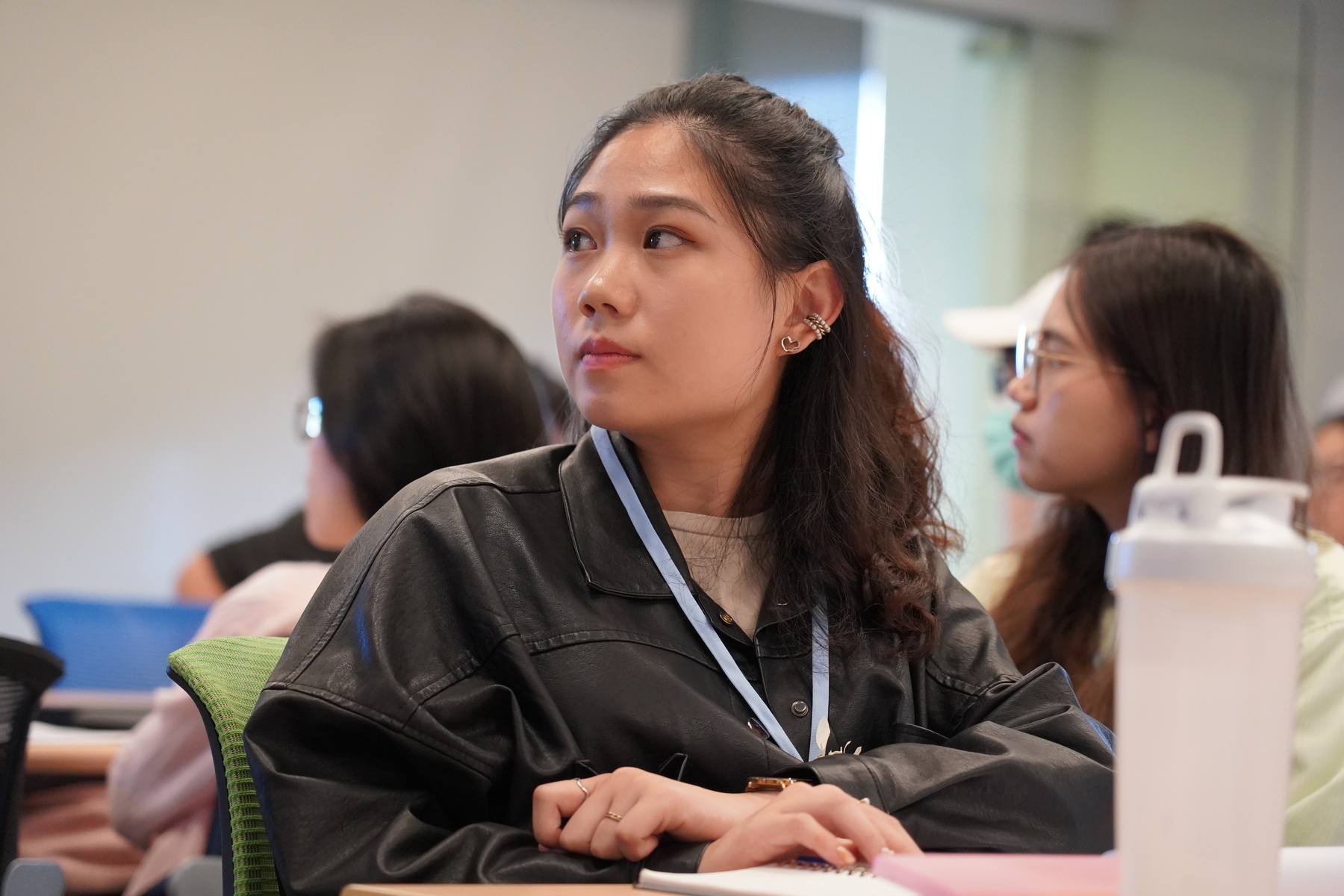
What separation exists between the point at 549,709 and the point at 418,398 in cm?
116

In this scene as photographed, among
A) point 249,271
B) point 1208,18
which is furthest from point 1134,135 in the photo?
point 249,271

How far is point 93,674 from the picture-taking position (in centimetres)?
344

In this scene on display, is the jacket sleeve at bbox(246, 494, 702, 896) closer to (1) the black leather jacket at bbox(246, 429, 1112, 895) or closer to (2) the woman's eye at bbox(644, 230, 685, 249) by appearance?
(1) the black leather jacket at bbox(246, 429, 1112, 895)

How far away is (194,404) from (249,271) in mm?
538

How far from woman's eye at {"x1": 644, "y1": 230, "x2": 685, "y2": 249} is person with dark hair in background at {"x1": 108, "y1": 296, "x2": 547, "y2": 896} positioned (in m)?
0.91

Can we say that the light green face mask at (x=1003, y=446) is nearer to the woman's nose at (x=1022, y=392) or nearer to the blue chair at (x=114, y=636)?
the woman's nose at (x=1022, y=392)

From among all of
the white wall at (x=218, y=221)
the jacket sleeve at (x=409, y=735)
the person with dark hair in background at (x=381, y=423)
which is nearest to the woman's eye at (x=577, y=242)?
the jacket sleeve at (x=409, y=735)

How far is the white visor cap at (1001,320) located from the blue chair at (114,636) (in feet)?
6.55

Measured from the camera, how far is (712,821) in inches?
47.7

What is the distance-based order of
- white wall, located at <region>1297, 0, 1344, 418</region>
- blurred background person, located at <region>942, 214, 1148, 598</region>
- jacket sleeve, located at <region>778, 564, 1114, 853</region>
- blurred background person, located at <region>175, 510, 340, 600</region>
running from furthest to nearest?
white wall, located at <region>1297, 0, 1344, 418</region> < blurred background person, located at <region>175, 510, 340, 600</region> < blurred background person, located at <region>942, 214, 1148, 598</region> < jacket sleeve, located at <region>778, 564, 1114, 853</region>

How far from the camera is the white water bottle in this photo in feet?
2.28

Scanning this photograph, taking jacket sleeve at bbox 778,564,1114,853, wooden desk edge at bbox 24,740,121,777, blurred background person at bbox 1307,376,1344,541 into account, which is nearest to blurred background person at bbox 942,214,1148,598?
blurred background person at bbox 1307,376,1344,541

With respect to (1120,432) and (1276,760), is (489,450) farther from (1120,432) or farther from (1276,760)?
(1276,760)

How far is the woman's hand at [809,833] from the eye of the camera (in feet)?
3.57
